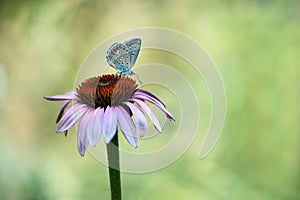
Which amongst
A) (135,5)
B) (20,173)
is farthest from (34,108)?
(135,5)

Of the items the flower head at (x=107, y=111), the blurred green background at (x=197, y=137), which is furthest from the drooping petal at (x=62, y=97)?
the blurred green background at (x=197, y=137)

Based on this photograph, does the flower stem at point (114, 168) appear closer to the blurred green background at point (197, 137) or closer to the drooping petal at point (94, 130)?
the drooping petal at point (94, 130)

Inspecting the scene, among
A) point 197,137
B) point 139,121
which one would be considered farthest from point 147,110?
point 197,137

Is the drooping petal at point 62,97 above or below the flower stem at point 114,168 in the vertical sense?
above

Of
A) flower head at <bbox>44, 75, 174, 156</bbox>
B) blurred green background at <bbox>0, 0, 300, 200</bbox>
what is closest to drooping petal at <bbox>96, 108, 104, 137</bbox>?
flower head at <bbox>44, 75, 174, 156</bbox>

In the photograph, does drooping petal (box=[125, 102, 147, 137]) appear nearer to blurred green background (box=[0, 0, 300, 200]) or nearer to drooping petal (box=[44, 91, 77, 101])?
drooping petal (box=[44, 91, 77, 101])

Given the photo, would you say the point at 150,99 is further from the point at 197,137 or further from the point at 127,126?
the point at 197,137

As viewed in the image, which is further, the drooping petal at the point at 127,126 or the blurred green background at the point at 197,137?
the blurred green background at the point at 197,137

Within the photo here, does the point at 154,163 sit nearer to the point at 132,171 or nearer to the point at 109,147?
the point at 132,171
